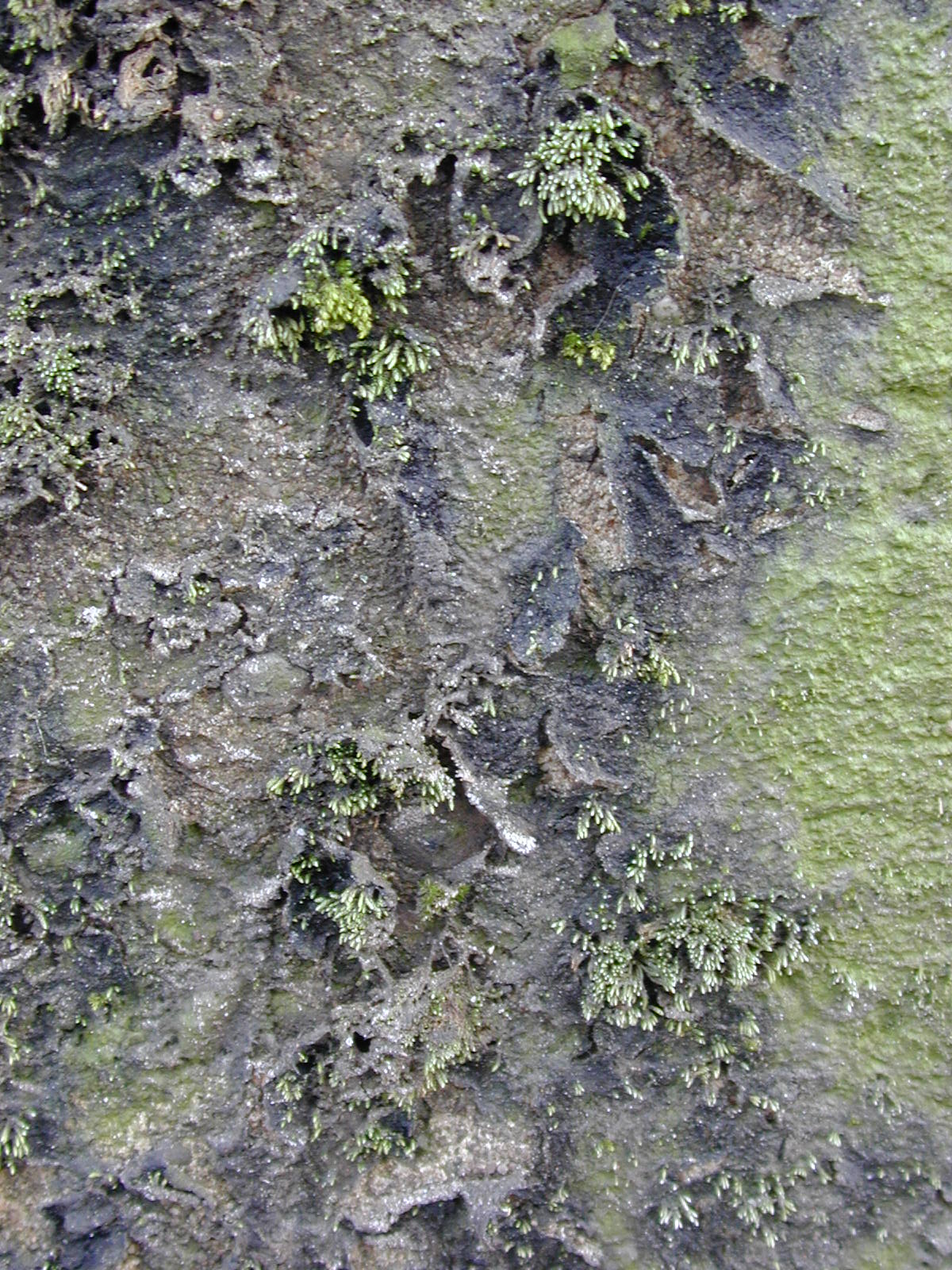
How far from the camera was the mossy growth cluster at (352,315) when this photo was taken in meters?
2.51

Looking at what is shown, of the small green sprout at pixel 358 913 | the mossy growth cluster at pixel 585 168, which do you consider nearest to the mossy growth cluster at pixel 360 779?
the small green sprout at pixel 358 913

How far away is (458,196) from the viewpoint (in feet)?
8.30

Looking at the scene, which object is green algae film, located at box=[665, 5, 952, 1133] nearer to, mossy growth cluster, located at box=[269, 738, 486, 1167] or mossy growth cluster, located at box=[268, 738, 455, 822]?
mossy growth cluster, located at box=[268, 738, 455, 822]

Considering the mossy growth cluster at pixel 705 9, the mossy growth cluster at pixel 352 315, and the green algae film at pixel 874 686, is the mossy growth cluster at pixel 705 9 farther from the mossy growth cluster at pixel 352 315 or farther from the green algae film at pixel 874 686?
the mossy growth cluster at pixel 352 315

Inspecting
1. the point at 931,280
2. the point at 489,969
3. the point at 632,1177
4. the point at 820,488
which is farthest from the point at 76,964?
the point at 931,280

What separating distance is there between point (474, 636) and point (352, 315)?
88cm

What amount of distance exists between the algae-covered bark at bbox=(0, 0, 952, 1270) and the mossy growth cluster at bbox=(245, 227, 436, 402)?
0.01 metres

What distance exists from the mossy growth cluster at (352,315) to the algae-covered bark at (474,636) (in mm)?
13

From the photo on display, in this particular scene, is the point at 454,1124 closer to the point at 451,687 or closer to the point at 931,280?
the point at 451,687

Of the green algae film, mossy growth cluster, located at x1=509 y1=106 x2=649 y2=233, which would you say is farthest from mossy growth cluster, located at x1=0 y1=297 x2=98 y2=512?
the green algae film

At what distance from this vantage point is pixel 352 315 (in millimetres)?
2570

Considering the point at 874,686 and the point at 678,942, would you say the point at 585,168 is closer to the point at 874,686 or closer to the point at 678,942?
the point at 874,686

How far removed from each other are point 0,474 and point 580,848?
5.90ft

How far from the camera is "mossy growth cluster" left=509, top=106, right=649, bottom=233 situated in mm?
2449
